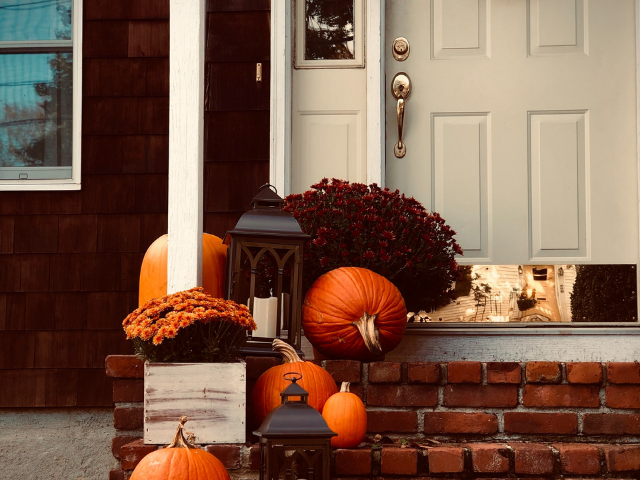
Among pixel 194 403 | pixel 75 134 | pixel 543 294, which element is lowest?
pixel 194 403

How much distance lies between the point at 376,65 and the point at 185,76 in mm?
1176

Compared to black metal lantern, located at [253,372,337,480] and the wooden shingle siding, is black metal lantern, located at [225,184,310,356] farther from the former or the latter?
the wooden shingle siding

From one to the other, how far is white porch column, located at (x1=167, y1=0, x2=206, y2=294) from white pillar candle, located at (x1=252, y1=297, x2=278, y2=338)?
0.20 meters

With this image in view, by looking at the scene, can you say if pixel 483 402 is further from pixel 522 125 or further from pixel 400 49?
pixel 400 49

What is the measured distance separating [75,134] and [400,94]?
5.01 ft

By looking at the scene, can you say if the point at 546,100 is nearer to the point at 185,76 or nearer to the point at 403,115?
the point at 403,115

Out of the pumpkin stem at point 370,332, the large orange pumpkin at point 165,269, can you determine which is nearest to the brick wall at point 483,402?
the pumpkin stem at point 370,332

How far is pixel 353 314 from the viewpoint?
221 cm

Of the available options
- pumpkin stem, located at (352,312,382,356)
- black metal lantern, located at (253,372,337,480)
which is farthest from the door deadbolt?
black metal lantern, located at (253,372,337,480)

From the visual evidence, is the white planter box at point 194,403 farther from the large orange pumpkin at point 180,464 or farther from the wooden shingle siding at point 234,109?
the wooden shingle siding at point 234,109

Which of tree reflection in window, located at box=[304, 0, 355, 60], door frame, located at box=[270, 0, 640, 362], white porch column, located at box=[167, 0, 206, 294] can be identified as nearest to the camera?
white porch column, located at box=[167, 0, 206, 294]

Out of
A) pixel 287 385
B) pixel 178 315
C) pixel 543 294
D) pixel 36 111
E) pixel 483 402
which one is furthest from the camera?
pixel 36 111

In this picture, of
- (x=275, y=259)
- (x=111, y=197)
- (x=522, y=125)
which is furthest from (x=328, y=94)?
(x=275, y=259)

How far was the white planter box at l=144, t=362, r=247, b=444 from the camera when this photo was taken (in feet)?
6.18
